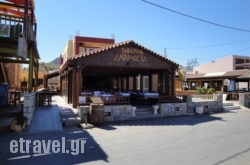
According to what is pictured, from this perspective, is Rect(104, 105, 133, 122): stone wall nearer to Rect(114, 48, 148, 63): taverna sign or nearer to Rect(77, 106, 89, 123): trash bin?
Rect(77, 106, 89, 123): trash bin

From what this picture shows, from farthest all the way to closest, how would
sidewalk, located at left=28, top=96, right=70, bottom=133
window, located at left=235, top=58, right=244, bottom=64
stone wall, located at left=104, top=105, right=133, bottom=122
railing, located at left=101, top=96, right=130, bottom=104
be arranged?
window, located at left=235, top=58, right=244, bottom=64, railing, located at left=101, top=96, right=130, bottom=104, stone wall, located at left=104, top=105, right=133, bottom=122, sidewalk, located at left=28, top=96, right=70, bottom=133

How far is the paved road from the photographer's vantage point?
6.88 metres

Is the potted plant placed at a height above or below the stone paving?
above

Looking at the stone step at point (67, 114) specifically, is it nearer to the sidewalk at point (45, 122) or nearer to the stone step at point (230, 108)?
the sidewalk at point (45, 122)

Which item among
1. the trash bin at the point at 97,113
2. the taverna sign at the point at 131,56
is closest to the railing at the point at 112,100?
the trash bin at the point at 97,113

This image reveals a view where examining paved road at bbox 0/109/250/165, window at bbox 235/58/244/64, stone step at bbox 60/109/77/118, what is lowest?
paved road at bbox 0/109/250/165

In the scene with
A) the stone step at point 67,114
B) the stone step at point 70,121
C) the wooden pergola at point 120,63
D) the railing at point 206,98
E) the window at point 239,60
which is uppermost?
the window at point 239,60

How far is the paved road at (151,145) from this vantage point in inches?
271

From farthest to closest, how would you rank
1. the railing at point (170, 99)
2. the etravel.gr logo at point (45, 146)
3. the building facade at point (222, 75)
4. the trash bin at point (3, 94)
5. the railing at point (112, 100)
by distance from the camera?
the building facade at point (222, 75) < the railing at point (170, 99) < the trash bin at point (3, 94) < the railing at point (112, 100) < the etravel.gr logo at point (45, 146)

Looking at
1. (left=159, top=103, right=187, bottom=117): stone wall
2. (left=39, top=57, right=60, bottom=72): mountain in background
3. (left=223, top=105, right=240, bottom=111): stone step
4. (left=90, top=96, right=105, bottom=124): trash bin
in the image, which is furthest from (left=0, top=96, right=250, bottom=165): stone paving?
(left=39, top=57, right=60, bottom=72): mountain in background

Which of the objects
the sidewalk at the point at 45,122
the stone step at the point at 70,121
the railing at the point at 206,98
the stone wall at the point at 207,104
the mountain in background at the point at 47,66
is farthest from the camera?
the mountain in background at the point at 47,66

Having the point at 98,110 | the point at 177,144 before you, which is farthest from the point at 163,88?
the point at 177,144

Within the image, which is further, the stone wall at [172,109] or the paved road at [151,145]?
the stone wall at [172,109]

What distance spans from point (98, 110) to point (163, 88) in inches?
300
